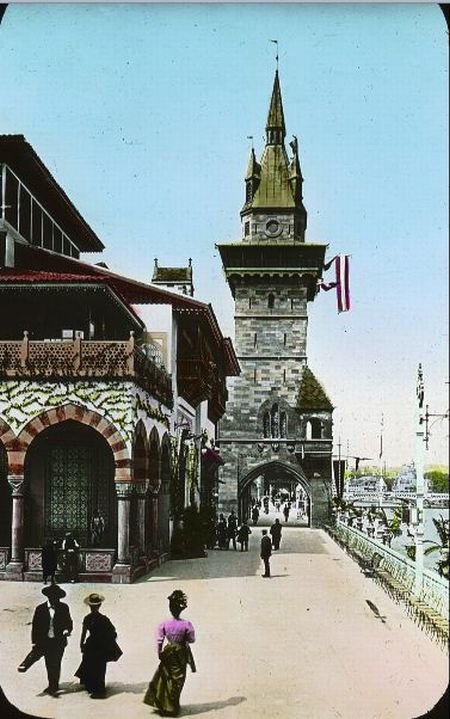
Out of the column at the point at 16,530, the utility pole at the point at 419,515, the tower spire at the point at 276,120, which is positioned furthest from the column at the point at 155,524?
the tower spire at the point at 276,120

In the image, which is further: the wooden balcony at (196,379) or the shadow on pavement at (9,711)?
the wooden balcony at (196,379)

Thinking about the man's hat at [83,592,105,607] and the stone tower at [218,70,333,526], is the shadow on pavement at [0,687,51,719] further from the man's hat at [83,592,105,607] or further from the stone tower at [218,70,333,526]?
the stone tower at [218,70,333,526]

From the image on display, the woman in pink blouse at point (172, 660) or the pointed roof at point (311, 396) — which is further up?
the pointed roof at point (311, 396)

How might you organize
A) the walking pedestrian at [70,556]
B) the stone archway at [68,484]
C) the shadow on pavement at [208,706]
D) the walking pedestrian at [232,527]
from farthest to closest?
the walking pedestrian at [232,527] < the stone archway at [68,484] < the walking pedestrian at [70,556] < the shadow on pavement at [208,706]

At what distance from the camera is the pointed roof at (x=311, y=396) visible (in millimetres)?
8875

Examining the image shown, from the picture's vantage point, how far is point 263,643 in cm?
816

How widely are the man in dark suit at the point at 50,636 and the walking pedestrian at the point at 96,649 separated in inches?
6.3

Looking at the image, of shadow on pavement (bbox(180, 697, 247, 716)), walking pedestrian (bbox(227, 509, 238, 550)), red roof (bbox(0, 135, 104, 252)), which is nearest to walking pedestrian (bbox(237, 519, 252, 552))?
walking pedestrian (bbox(227, 509, 238, 550))

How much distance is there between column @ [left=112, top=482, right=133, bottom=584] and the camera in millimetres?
8484

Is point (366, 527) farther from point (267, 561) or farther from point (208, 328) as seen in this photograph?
point (208, 328)

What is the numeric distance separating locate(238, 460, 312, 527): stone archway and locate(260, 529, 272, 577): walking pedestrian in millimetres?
332

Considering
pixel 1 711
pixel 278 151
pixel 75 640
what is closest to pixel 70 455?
pixel 75 640

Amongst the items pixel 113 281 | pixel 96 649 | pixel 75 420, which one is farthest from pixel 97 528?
pixel 113 281

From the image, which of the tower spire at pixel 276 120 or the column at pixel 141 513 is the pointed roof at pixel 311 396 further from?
the tower spire at pixel 276 120
